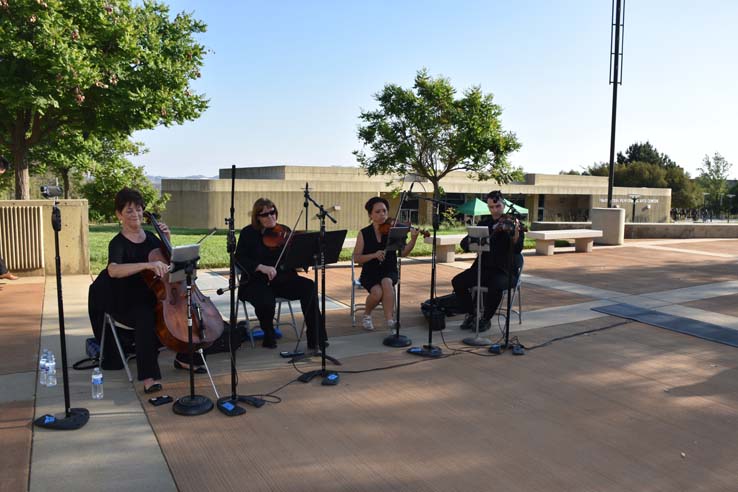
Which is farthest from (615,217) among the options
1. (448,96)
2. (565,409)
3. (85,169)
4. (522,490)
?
(85,169)

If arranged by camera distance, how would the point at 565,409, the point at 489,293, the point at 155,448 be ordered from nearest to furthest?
the point at 155,448 → the point at 565,409 → the point at 489,293

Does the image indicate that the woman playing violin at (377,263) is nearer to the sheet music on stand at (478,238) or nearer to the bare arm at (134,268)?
the sheet music on stand at (478,238)

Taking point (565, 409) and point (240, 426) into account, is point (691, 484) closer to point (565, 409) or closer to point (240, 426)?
point (565, 409)

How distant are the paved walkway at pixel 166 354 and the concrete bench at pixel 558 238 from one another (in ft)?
1.43

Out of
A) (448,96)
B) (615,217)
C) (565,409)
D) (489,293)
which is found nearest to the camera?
(565,409)

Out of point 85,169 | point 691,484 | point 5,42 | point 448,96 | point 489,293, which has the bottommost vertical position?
point 691,484

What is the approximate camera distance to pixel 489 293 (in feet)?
22.2

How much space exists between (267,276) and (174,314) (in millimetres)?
1396

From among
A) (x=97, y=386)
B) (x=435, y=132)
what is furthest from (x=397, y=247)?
(x=435, y=132)

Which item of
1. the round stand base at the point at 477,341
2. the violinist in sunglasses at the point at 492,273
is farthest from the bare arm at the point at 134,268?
the violinist in sunglasses at the point at 492,273

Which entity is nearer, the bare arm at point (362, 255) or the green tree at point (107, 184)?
the bare arm at point (362, 255)

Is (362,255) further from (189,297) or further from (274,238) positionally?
(189,297)

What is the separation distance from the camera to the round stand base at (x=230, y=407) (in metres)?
4.23

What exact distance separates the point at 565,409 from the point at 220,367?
9.77 ft
